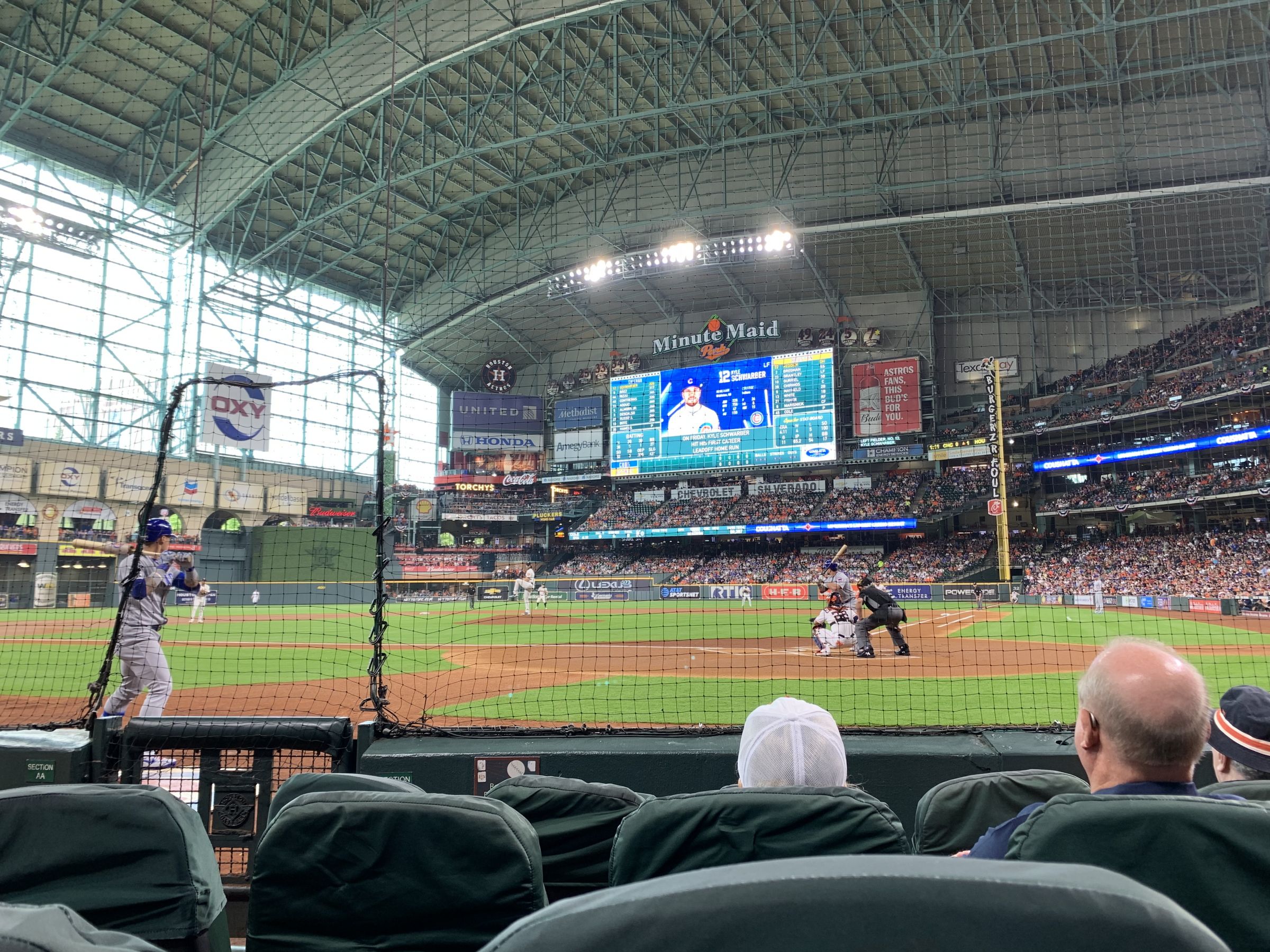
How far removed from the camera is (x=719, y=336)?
43.8 m

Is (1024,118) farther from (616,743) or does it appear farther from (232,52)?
(616,743)

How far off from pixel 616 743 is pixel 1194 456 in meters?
40.0

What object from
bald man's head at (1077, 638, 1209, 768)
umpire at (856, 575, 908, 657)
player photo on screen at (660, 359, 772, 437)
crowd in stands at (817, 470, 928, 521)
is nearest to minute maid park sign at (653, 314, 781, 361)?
player photo on screen at (660, 359, 772, 437)

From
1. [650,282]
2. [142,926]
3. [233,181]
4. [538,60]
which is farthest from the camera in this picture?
[650,282]

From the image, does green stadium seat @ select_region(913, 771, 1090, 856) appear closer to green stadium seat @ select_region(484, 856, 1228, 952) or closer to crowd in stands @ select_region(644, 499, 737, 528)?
green stadium seat @ select_region(484, 856, 1228, 952)

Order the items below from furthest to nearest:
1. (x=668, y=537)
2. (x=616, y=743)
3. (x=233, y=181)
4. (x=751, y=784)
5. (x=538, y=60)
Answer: (x=668, y=537) → (x=233, y=181) → (x=538, y=60) → (x=616, y=743) → (x=751, y=784)

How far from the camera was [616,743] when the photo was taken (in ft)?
15.6

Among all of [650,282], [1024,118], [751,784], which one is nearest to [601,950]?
[751,784]

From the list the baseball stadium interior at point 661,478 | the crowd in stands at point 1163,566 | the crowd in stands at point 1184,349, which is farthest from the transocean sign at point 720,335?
the crowd in stands at point 1163,566

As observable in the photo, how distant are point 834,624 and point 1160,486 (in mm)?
28100

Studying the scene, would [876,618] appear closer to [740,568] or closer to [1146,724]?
[1146,724]

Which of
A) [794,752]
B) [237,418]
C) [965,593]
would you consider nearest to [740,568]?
[965,593]

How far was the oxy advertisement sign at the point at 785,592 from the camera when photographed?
3516 cm

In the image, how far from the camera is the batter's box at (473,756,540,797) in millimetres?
4625
